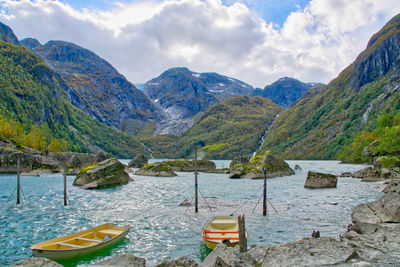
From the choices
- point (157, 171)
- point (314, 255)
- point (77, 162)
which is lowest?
point (157, 171)

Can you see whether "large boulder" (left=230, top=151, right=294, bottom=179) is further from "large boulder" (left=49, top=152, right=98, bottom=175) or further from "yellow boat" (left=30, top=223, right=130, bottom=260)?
"yellow boat" (left=30, top=223, right=130, bottom=260)

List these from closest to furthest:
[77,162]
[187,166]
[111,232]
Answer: [111,232] → [77,162] → [187,166]

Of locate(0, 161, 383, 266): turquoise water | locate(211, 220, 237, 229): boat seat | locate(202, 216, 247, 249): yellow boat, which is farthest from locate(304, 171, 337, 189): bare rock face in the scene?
locate(211, 220, 237, 229): boat seat

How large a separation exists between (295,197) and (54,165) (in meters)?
67.8

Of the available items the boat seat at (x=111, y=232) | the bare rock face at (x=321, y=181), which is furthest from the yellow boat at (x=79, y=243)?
the bare rock face at (x=321, y=181)

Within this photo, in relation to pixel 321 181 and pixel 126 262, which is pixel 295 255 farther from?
pixel 321 181

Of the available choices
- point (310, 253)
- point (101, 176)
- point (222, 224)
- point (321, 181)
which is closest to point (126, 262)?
point (310, 253)

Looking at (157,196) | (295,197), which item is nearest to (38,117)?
(157,196)

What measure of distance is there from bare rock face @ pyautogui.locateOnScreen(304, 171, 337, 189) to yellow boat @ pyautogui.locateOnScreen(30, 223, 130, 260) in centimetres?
3721

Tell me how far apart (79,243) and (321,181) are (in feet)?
135

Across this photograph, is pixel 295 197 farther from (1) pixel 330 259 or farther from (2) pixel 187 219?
(1) pixel 330 259

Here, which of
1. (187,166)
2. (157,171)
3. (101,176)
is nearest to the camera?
(101,176)

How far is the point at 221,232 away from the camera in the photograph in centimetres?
1800

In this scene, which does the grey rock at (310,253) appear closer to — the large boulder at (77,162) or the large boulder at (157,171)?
the large boulder at (157,171)
